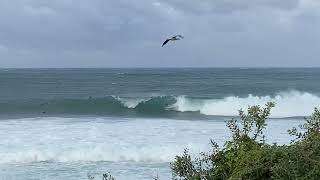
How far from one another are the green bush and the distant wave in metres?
23.4

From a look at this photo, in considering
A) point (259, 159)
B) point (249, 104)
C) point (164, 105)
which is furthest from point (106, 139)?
point (249, 104)

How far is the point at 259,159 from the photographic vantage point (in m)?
4.43

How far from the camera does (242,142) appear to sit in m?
4.80

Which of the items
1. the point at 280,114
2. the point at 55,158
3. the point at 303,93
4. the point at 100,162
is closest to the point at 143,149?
the point at 100,162

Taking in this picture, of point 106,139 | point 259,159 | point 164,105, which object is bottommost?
point 106,139

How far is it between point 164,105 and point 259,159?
2855 centimetres

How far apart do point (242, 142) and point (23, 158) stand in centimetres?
1067

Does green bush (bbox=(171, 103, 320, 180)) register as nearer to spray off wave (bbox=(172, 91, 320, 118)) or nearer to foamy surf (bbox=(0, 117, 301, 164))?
foamy surf (bbox=(0, 117, 301, 164))

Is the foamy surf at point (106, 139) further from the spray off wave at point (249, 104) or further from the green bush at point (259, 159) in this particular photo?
the green bush at point (259, 159)

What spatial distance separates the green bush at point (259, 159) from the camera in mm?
4164

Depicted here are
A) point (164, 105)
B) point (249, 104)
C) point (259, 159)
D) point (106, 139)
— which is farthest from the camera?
point (164, 105)

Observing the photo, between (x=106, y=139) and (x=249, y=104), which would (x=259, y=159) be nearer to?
(x=106, y=139)

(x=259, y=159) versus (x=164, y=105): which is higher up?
(x=164, y=105)

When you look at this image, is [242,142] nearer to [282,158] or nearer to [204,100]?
[282,158]
